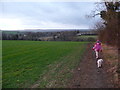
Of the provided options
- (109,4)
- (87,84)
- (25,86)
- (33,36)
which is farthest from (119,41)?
(33,36)

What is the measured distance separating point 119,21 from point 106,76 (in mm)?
13759

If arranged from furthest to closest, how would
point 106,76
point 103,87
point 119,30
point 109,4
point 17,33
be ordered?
1. point 17,33
2. point 109,4
3. point 119,30
4. point 106,76
5. point 103,87

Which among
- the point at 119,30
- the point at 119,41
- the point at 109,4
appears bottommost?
the point at 119,41

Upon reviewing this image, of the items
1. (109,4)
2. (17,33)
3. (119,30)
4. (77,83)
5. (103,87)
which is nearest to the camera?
(103,87)

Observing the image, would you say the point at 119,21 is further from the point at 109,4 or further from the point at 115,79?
the point at 115,79

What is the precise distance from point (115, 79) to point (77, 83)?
1857 millimetres

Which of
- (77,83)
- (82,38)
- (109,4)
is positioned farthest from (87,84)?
(82,38)

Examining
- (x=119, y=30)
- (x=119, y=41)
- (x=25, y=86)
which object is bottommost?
(x=25, y=86)

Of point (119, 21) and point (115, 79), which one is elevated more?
point (119, 21)

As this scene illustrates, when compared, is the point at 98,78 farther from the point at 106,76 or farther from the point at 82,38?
the point at 82,38

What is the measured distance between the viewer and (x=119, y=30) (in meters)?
19.6

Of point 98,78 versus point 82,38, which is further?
point 82,38

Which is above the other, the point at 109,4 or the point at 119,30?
the point at 109,4

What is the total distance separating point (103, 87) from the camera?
20.7 ft
